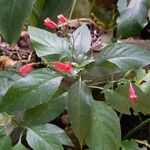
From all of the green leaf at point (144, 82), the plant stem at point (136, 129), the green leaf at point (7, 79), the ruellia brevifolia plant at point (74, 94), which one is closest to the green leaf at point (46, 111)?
the ruellia brevifolia plant at point (74, 94)

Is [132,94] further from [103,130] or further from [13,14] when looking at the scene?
[13,14]

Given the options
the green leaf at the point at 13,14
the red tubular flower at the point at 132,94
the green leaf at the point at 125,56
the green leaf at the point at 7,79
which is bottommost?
the green leaf at the point at 7,79

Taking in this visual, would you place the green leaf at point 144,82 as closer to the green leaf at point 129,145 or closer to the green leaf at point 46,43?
the green leaf at point 129,145

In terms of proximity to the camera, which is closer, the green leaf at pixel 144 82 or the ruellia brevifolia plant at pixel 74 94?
the ruellia brevifolia plant at pixel 74 94

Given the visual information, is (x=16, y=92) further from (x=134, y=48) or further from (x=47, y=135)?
(x=134, y=48)

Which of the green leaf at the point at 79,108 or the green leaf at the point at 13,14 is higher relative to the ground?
the green leaf at the point at 13,14

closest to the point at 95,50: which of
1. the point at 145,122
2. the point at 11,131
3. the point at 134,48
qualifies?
the point at 145,122

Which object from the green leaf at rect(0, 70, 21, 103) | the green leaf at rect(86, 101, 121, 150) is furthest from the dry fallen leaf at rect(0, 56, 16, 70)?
the green leaf at rect(86, 101, 121, 150)

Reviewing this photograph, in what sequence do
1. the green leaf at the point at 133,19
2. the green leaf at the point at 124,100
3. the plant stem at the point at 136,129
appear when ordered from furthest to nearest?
the plant stem at the point at 136,129, the green leaf at the point at 133,19, the green leaf at the point at 124,100

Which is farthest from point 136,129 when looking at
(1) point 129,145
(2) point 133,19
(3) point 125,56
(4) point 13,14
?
(4) point 13,14
